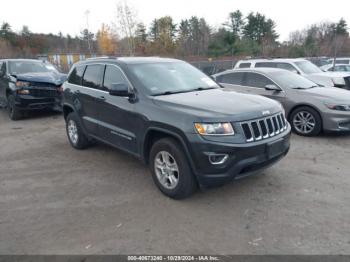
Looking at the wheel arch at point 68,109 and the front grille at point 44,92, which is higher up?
the front grille at point 44,92

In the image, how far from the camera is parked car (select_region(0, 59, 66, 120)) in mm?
8812

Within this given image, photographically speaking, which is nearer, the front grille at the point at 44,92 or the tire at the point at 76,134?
the tire at the point at 76,134

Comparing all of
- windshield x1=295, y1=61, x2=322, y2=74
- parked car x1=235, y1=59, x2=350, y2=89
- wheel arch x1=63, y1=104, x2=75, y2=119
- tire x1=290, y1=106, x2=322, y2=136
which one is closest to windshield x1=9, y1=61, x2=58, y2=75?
wheel arch x1=63, y1=104, x2=75, y2=119

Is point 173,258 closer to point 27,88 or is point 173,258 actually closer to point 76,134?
point 76,134

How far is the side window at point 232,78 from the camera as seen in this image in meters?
7.98

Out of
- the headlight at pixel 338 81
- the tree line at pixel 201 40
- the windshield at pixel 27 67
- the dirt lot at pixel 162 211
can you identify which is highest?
the tree line at pixel 201 40

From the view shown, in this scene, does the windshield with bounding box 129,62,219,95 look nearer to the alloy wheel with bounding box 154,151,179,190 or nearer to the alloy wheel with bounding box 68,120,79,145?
the alloy wheel with bounding box 154,151,179,190

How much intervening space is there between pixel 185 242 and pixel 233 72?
20.2 ft

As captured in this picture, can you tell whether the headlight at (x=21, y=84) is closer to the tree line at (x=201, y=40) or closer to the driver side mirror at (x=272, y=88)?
the driver side mirror at (x=272, y=88)

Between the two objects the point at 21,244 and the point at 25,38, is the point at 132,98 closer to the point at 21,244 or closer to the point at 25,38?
the point at 21,244

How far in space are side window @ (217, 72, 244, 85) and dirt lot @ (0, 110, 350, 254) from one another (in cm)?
320

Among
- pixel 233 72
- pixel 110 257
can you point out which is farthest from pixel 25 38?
pixel 110 257

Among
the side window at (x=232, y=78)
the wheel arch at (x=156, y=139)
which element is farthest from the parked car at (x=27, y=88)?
the wheel arch at (x=156, y=139)

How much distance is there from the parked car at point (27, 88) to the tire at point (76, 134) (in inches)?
121
